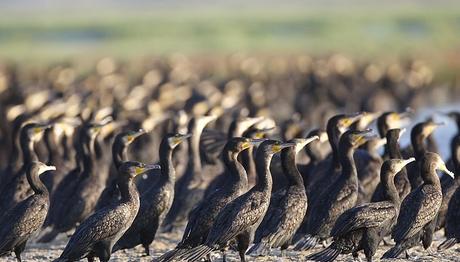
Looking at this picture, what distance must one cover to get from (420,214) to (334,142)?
146 inches

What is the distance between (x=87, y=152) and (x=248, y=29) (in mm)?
68004

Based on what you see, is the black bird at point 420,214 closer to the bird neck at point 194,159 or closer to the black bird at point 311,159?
the black bird at point 311,159

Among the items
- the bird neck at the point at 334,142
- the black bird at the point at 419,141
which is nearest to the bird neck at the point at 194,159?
the bird neck at the point at 334,142

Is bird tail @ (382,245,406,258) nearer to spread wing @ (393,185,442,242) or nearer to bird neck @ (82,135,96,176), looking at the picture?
spread wing @ (393,185,442,242)

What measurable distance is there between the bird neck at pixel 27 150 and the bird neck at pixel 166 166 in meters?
3.14

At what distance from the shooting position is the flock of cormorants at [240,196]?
11.8m

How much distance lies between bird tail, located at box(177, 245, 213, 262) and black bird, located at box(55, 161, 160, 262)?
85cm

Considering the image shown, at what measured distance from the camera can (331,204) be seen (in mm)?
12859

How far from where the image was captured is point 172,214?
1544cm

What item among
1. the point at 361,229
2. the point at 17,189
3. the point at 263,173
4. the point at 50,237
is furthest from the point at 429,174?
the point at 17,189

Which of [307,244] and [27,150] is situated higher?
[307,244]

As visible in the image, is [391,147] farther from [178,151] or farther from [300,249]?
[178,151]

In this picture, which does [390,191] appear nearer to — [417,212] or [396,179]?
[417,212]

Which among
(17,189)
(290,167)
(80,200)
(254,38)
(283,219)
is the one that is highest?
(290,167)
